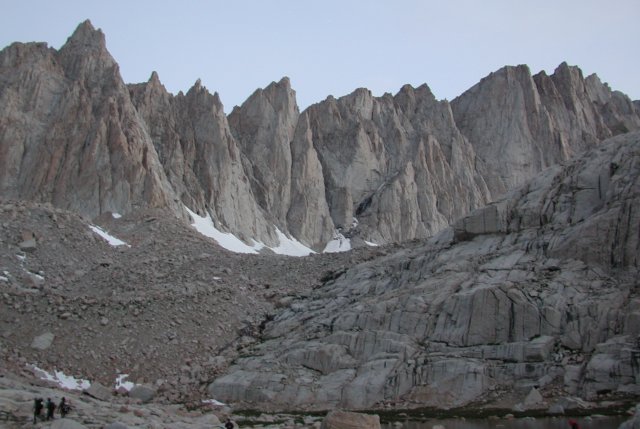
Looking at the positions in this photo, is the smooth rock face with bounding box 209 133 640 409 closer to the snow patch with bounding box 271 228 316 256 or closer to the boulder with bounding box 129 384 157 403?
the boulder with bounding box 129 384 157 403

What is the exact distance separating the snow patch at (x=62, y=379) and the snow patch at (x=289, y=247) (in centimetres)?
5199

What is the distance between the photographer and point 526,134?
4734 inches

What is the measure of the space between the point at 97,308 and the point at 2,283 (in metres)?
6.13

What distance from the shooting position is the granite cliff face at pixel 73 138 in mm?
74375

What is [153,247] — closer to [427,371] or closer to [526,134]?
[427,371]

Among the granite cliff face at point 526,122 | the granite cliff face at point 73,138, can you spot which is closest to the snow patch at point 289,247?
the granite cliff face at point 73,138

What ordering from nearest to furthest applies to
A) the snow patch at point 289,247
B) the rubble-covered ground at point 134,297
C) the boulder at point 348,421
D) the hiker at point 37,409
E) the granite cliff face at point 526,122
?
the hiker at point 37,409
the boulder at point 348,421
the rubble-covered ground at point 134,297
the snow patch at point 289,247
the granite cliff face at point 526,122

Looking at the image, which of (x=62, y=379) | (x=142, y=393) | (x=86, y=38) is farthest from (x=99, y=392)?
(x=86, y=38)


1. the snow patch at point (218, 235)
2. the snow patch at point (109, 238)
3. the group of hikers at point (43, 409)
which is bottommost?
the group of hikers at point (43, 409)

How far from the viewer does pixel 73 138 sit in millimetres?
77750

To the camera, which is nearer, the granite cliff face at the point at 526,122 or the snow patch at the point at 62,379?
the snow patch at the point at 62,379

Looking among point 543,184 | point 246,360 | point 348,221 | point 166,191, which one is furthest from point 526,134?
point 246,360

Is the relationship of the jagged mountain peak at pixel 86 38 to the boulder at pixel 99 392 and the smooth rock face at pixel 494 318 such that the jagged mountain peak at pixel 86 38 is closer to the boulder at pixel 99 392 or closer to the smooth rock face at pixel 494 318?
the smooth rock face at pixel 494 318

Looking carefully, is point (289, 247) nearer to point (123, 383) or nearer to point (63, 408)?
point (123, 383)
